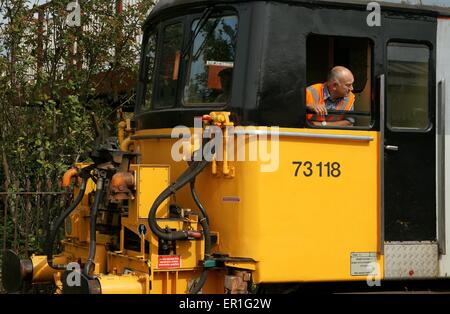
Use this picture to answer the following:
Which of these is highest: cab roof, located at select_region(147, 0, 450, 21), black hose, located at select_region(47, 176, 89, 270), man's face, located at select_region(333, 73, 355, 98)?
cab roof, located at select_region(147, 0, 450, 21)

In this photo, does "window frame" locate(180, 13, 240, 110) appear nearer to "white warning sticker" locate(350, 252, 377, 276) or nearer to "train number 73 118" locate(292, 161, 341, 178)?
"train number 73 118" locate(292, 161, 341, 178)

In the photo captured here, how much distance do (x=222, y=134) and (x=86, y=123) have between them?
427cm

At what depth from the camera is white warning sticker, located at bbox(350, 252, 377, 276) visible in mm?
5953

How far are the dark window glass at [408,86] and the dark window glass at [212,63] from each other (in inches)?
52.3

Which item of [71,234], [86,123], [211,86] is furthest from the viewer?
[86,123]

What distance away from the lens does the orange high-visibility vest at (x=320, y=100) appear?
6.03 m

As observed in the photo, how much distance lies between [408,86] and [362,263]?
153 cm

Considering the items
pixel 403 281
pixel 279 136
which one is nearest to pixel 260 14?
pixel 279 136

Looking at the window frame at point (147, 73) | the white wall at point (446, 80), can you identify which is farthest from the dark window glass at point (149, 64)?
the white wall at point (446, 80)

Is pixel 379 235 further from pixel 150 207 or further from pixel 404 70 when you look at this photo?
pixel 150 207

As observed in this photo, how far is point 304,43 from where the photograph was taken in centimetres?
596

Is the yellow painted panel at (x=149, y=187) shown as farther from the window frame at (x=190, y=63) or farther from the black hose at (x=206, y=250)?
the window frame at (x=190, y=63)

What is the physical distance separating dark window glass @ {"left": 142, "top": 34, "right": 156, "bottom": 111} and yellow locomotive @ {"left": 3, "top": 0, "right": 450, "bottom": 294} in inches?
27.1

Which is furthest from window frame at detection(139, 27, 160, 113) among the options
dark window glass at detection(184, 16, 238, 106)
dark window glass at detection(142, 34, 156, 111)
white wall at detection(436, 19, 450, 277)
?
white wall at detection(436, 19, 450, 277)
